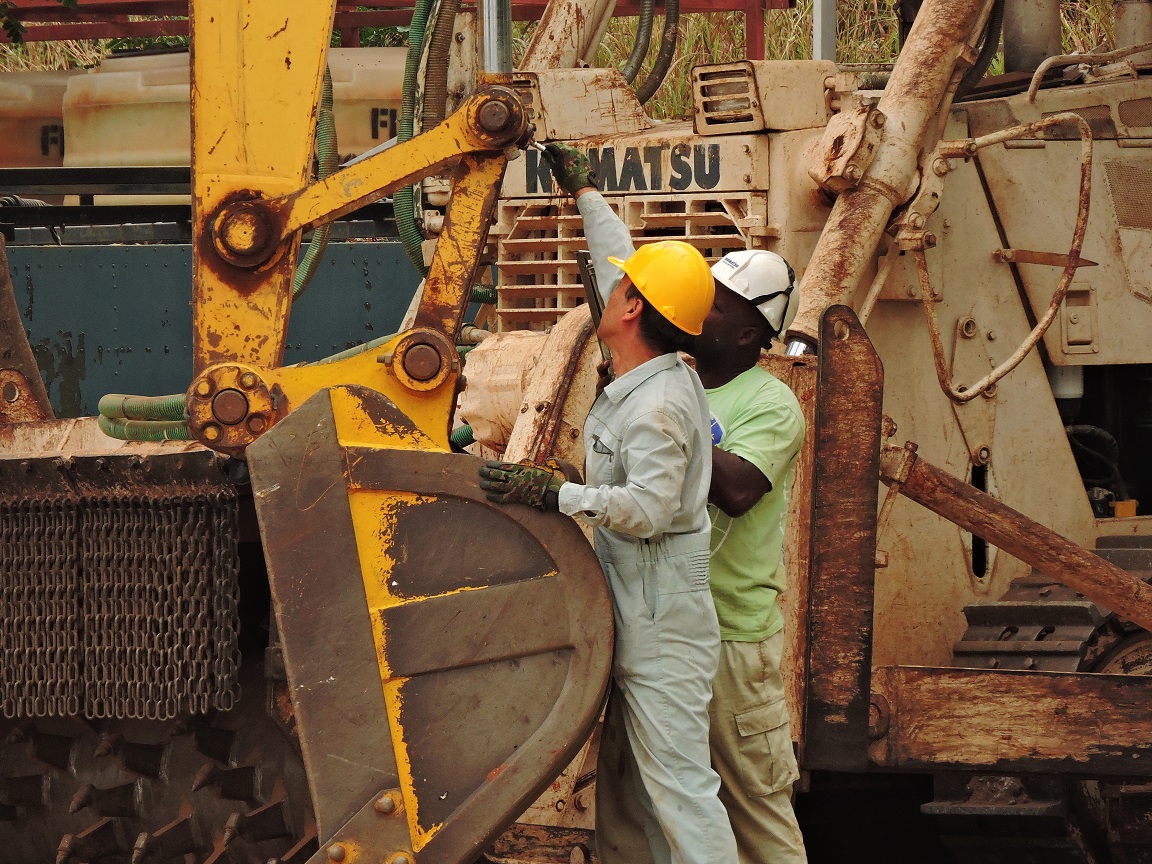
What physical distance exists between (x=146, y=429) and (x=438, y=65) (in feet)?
6.97

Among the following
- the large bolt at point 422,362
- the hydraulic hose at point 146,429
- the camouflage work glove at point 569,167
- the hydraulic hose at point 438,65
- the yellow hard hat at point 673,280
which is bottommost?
the hydraulic hose at point 146,429

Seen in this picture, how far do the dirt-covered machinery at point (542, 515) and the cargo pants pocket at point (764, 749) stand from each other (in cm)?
37

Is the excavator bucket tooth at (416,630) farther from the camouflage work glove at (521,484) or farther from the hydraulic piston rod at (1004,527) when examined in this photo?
the hydraulic piston rod at (1004,527)

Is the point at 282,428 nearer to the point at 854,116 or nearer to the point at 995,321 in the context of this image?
the point at 854,116

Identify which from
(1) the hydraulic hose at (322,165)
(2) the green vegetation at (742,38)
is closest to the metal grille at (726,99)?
(1) the hydraulic hose at (322,165)

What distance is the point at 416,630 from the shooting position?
3357mm

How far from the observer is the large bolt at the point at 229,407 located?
138 inches

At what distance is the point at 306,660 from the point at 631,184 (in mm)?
2294

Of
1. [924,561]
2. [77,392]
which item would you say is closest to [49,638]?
[924,561]

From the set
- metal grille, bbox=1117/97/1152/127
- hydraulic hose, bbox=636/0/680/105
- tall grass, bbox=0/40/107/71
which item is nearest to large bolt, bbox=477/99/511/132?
metal grille, bbox=1117/97/1152/127

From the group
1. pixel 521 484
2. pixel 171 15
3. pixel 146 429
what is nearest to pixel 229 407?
pixel 146 429

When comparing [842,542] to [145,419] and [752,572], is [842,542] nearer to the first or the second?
[752,572]

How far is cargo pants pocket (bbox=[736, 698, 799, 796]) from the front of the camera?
3.52m

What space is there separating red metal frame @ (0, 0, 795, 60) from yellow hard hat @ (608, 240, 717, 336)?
364 inches
